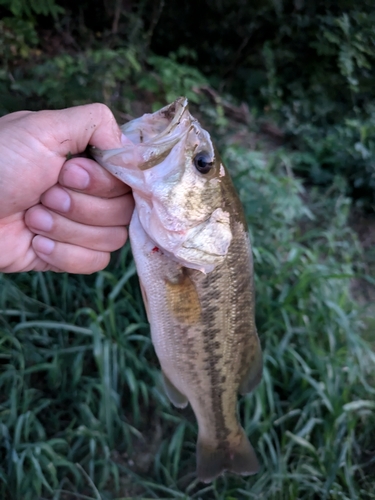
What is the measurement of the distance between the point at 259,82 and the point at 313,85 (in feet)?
2.30

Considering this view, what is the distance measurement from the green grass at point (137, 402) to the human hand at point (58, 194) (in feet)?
2.27

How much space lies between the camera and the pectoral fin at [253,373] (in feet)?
5.82

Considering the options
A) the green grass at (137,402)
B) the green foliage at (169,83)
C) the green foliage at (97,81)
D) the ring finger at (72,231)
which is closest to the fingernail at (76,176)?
the ring finger at (72,231)

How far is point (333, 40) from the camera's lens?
4.76 m

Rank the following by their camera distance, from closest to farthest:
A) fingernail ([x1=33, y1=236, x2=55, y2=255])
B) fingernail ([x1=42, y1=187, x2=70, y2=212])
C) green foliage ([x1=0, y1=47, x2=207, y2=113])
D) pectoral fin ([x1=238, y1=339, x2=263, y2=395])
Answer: fingernail ([x1=42, y1=187, x2=70, y2=212]) → fingernail ([x1=33, y1=236, x2=55, y2=255]) → pectoral fin ([x1=238, y1=339, x2=263, y2=395]) → green foliage ([x1=0, y1=47, x2=207, y2=113])

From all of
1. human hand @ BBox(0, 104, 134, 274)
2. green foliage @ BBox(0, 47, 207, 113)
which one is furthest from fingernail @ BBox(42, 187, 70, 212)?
green foliage @ BBox(0, 47, 207, 113)

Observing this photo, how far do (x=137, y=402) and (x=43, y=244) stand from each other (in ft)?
4.17

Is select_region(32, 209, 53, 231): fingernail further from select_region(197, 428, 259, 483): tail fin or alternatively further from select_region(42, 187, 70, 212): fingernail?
select_region(197, 428, 259, 483): tail fin

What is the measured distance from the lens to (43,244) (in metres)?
1.65

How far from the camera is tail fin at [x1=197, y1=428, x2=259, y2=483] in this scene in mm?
1962

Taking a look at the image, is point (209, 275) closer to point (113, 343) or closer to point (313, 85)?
Answer: point (113, 343)

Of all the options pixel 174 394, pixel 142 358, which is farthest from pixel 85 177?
pixel 142 358

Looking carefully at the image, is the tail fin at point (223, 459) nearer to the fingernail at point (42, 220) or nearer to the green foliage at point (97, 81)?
the fingernail at point (42, 220)

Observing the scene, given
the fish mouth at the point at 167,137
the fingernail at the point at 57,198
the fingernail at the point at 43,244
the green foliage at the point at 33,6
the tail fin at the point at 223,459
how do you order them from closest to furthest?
the fish mouth at the point at 167,137, the fingernail at the point at 57,198, the fingernail at the point at 43,244, the tail fin at the point at 223,459, the green foliage at the point at 33,6
